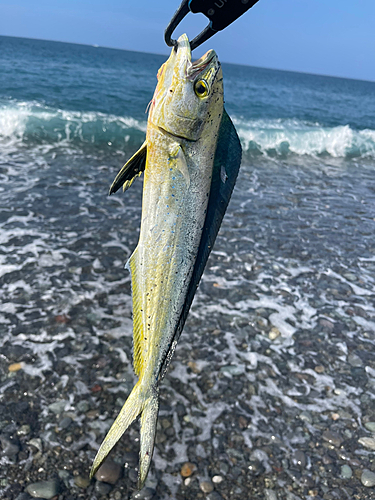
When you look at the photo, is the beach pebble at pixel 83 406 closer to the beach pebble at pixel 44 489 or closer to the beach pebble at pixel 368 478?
the beach pebble at pixel 44 489

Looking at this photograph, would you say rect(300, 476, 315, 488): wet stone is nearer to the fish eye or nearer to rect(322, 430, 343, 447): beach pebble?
rect(322, 430, 343, 447): beach pebble

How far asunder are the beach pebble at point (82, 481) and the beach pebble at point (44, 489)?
163 mm

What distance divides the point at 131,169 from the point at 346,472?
3.82 m

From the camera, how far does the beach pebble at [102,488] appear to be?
3.65m

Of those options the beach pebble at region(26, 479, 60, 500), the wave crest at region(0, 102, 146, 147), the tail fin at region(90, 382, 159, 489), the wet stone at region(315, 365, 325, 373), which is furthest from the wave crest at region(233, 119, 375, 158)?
the tail fin at region(90, 382, 159, 489)

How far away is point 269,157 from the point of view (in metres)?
17.1

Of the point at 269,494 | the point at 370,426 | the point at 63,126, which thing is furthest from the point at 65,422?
the point at 63,126

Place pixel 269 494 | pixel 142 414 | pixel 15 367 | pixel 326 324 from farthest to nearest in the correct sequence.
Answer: pixel 326 324 → pixel 15 367 → pixel 269 494 → pixel 142 414

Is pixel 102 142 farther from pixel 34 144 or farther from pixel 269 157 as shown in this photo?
pixel 269 157

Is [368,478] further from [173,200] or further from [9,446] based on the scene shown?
[173,200]

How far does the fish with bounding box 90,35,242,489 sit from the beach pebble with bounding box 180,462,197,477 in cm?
217

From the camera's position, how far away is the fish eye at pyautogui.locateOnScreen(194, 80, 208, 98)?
6.16 feet

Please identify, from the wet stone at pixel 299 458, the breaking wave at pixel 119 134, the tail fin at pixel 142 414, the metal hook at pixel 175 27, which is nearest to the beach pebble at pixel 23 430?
the tail fin at pixel 142 414

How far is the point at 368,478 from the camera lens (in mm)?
4055
